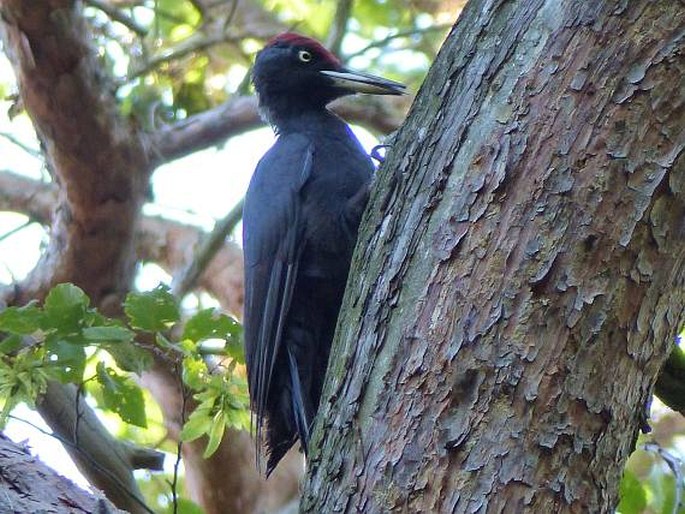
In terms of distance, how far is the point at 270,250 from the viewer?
4098mm

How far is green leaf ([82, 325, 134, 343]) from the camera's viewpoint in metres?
3.08

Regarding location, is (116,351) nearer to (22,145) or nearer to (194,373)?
(194,373)

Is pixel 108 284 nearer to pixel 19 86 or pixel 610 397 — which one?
pixel 19 86

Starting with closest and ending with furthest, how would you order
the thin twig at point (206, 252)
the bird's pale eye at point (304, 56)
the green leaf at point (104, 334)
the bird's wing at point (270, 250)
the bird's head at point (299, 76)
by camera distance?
the green leaf at point (104, 334) → the bird's wing at point (270, 250) → the bird's head at point (299, 76) → the bird's pale eye at point (304, 56) → the thin twig at point (206, 252)

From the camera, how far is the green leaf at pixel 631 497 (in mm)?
3441

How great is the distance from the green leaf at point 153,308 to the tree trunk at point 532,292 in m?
0.80

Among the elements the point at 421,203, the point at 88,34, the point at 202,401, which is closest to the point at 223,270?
the point at 88,34

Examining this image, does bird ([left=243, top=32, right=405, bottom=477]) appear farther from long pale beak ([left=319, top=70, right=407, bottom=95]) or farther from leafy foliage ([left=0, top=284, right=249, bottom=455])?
leafy foliage ([left=0, top=284, right=249, bottom=455])

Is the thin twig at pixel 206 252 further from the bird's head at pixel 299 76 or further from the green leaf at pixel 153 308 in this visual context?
the green leaf at pixel 153 308

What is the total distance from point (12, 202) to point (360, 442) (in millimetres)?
4913

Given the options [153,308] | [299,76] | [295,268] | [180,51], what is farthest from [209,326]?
[180,51]

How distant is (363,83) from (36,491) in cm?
276

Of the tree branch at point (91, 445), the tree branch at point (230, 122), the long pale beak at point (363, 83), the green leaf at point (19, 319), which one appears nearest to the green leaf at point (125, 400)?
the tree branch at point (91, 445)

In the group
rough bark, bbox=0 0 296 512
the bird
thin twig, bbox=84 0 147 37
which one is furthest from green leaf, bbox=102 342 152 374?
thin twig, bbox=84 0 147 37
